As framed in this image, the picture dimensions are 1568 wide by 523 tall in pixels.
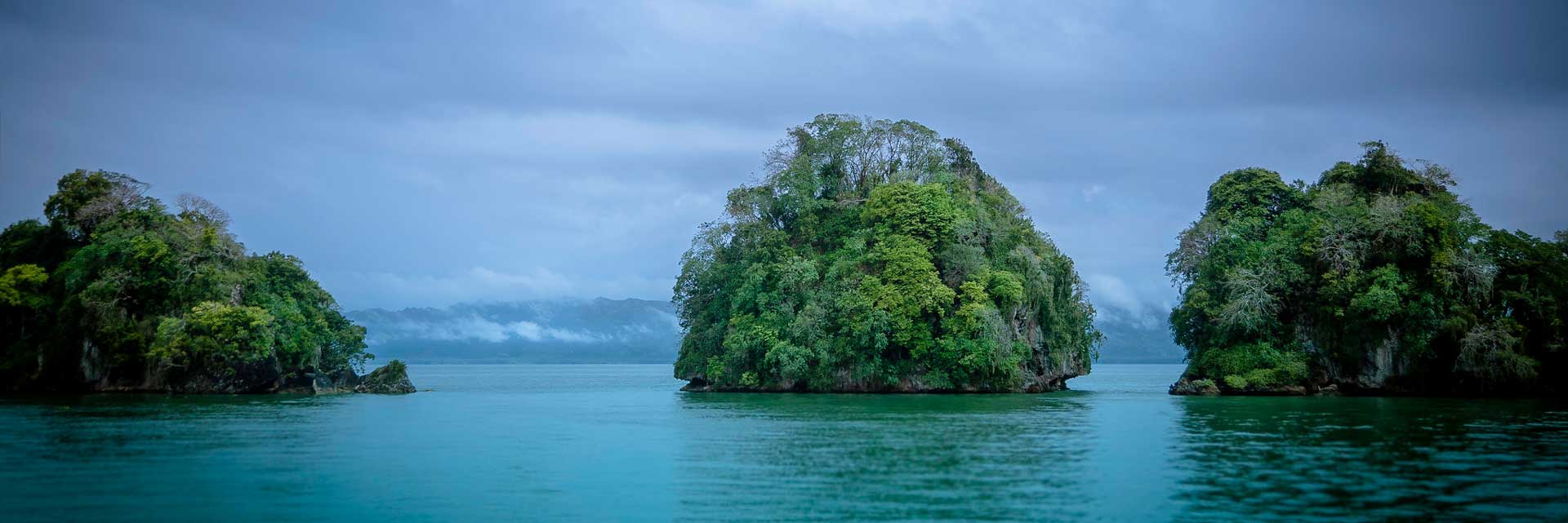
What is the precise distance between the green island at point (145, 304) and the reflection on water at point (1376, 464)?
43.5 m

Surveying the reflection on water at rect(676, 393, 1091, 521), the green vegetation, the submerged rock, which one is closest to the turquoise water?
the reflection on water at rect(676, 393, 1091, 521)

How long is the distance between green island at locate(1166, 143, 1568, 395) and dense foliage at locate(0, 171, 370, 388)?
47938 mm

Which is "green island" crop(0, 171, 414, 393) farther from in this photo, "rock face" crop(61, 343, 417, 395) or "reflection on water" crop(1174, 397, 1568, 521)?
"reflection on water" crop(1174, 397, 1568, 521)

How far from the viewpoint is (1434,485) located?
66.2 ft

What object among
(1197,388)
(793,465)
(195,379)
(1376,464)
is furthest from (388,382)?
(1376,464)

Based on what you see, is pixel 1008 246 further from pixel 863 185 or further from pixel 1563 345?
pixel 1563 345

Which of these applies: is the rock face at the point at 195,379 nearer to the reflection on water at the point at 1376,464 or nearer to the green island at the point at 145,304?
the green island at the point at 145,304

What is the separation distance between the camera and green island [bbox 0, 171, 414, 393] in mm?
50656

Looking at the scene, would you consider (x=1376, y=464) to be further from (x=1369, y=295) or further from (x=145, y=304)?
(x=145, y=304)

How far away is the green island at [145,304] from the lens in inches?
1994

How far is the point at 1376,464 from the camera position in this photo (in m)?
23.3

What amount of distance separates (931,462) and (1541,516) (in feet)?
38.4

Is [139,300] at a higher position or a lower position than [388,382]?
higher

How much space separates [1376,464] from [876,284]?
111 ft
